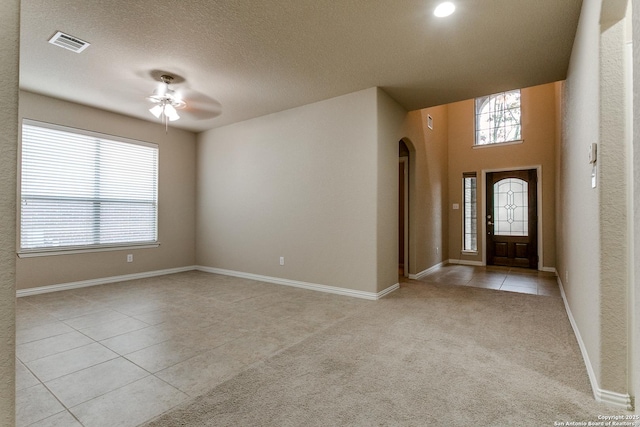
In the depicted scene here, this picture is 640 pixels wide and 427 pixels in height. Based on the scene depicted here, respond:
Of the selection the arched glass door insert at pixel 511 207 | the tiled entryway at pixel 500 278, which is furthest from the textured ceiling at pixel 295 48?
the arched glass door insert at pixel 511 207

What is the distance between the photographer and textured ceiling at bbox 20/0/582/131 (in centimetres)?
252

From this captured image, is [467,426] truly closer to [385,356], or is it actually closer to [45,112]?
[385,356]

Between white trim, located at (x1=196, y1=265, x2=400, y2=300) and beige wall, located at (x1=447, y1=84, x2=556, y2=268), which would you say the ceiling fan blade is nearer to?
white trim, located at (x1=196, y1=265, x2=400, y2=300)

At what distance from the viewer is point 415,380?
205 centimetres

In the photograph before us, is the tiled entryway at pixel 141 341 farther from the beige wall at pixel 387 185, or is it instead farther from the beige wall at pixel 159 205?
the beige wall at pixel 387 185

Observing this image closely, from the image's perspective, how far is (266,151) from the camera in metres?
5.17

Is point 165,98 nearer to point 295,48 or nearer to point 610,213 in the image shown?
point 295,48

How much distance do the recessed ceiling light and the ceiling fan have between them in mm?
2947

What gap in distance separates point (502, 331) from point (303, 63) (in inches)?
133

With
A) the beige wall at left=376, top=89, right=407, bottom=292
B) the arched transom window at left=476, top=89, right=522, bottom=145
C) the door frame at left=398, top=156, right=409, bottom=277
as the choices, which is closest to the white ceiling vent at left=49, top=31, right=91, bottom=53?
the beige wall at left=376, top=89, right=407, bottom=292

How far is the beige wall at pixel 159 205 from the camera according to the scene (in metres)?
4.33

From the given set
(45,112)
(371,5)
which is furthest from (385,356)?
(45,112)

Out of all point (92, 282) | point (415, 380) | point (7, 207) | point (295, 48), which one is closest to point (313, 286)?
point (415, 380)

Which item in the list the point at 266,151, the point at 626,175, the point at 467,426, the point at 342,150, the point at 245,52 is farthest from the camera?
the point at 266,151
